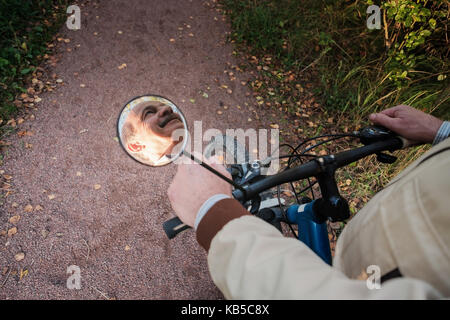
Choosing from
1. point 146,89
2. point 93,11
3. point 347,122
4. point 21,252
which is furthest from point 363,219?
point 93,11

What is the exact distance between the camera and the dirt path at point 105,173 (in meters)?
2.76

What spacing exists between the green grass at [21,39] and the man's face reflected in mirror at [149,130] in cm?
395

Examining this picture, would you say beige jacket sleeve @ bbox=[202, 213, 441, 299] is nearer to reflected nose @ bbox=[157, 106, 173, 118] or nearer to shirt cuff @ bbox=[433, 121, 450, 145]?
reflected nose @ bbox=[157, 106, 173, 118]

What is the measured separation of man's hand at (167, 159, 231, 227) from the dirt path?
219 cm

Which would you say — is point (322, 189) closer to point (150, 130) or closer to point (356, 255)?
point (356, 255)

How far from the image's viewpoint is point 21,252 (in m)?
2.78

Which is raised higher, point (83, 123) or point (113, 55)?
point (113, 55)

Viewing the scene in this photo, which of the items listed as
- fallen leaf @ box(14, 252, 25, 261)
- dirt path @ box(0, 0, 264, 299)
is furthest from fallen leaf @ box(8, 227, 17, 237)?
fallen leaf @ box(14, 252, 25, 261)

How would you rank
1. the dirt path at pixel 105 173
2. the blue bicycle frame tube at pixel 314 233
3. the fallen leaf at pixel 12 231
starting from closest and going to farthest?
the blue bicycle frame tube at pixel 314 233 → the dirt path at pixel 105 173 → the fallen leaf at pixel 12 231

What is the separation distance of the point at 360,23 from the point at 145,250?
5.43 m

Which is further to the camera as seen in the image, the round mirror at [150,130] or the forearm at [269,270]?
the round mirror at [150,130]

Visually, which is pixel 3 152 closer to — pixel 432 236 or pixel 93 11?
pixel 93 11

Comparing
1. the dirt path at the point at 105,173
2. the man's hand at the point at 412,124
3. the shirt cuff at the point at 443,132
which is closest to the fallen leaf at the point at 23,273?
the dirt path at the point at 105,173

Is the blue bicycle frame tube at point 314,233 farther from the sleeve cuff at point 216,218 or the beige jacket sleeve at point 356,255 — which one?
the sleeve cuff at point 216,218
